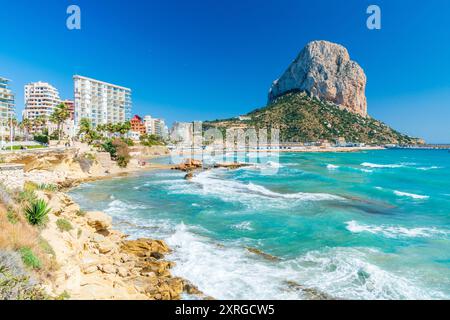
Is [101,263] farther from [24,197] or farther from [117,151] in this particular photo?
[117,151]

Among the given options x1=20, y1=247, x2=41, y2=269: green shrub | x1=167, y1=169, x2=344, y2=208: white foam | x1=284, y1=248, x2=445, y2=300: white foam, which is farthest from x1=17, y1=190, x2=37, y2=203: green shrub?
x1=167, y1=169, x2=344, y2=208: white foam

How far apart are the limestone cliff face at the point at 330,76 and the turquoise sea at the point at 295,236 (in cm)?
14843

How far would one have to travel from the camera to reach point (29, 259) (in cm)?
700

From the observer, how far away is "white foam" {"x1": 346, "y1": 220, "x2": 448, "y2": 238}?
15914mm

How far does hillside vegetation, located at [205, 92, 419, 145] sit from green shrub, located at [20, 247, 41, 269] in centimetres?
14105

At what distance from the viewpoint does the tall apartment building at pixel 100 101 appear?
101812 mm

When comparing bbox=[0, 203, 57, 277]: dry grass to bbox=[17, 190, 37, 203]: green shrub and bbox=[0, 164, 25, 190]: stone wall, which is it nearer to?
bbox=[17, 190, 37, 203]: green shrub

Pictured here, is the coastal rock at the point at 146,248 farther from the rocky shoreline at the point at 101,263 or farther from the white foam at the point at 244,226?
the white foam at the point at 244,226

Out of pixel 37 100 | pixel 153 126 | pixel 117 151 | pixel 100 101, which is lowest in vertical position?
pixel 117 151

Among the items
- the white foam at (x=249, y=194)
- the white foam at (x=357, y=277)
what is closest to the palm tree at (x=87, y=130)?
the white foam at (x=249, y=194)

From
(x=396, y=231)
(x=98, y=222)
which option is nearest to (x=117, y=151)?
(x=98, y=222)

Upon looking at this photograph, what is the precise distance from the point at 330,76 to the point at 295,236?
172 metres

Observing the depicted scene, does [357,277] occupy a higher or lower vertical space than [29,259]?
lower
